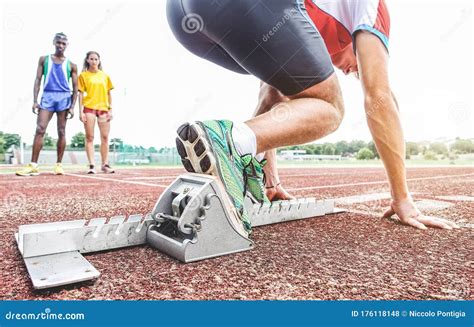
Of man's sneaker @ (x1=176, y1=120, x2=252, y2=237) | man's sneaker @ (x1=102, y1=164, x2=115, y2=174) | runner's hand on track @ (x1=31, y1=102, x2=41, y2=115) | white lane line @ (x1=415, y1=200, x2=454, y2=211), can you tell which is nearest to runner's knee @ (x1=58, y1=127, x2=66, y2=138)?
runner's hand on track @ (x1=31, y1=102, x2=41, y2=115)

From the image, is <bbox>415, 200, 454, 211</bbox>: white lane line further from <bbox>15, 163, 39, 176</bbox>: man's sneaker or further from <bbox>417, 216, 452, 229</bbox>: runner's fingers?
<bbox>15, 163, 39, 176</bbox>: man's sneaker

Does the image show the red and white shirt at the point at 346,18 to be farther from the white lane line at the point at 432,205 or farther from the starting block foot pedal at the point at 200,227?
the white lane line at the point at 432,205

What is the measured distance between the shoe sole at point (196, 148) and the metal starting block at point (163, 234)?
0.03m

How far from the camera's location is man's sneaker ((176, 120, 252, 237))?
1043mm

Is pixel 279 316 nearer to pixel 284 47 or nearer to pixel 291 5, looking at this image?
pixel 284 47

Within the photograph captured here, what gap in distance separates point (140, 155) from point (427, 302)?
11.8m

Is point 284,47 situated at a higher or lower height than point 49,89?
lower

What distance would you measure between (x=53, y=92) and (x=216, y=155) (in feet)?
14.7

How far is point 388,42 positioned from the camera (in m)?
1.44

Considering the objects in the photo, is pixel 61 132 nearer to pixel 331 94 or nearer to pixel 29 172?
pixel 29 172

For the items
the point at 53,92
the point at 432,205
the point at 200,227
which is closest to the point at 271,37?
the point at 200,227

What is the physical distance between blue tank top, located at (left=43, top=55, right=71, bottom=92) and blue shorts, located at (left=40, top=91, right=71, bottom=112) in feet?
0.18

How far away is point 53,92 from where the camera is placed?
470cm

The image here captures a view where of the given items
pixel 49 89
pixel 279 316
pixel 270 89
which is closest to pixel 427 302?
pixel 279 316
